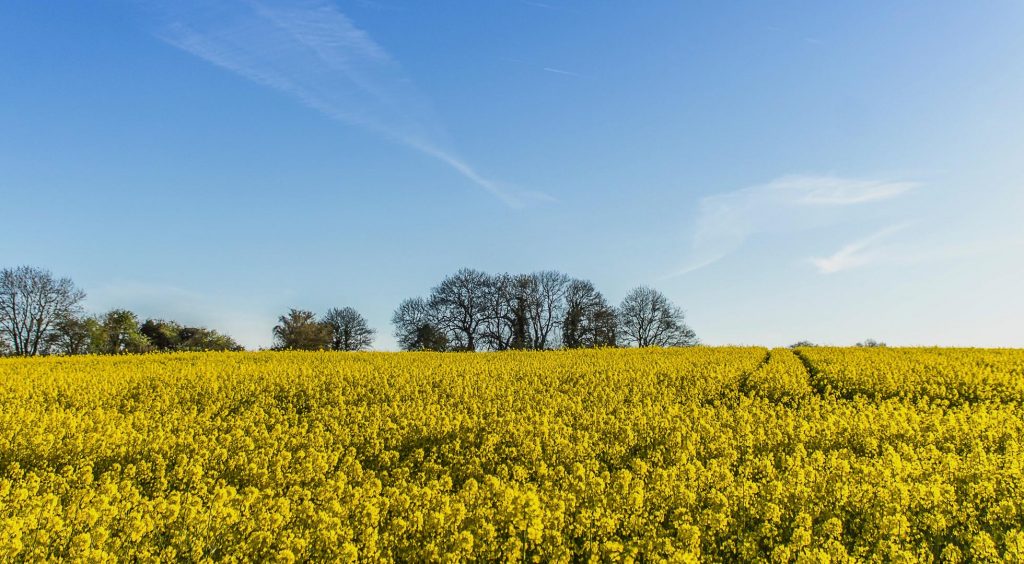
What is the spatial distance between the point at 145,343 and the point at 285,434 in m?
54.9

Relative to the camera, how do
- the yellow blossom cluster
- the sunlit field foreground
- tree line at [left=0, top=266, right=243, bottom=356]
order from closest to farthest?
1. the sunlit field foreground
2. the yellow blossom cluster
3. tree line at [left=0, top=266, right=243, bottom=356]

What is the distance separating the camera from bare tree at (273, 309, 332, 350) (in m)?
62.8

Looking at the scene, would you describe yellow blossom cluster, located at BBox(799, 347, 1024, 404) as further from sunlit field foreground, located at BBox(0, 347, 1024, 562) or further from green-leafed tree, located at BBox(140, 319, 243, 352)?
green-leafed tree, located at BBox(140, 319, 243, 352)

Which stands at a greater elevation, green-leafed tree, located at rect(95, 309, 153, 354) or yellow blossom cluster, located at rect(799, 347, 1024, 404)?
green-leafed tree, located at rect(95, 309, 153, 354)

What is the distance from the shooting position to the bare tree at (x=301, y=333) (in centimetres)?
6281

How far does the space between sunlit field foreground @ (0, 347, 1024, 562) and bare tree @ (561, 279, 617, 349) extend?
41782 millimetres

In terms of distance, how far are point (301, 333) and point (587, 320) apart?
29583mm

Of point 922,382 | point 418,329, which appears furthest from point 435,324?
point 922,382

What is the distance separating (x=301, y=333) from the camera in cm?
6331

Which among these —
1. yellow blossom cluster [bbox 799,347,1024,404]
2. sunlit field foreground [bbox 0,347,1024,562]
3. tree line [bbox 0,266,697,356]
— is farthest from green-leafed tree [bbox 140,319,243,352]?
yellow blossom cluster [bbox 799,347,1024,404]

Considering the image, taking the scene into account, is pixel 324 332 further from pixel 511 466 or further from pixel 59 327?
pixel 511 466

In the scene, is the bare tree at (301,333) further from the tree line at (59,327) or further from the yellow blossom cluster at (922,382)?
the yellow blossom cluster at (922,382)

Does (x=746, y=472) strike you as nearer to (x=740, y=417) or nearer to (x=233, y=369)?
(x=740, y=417)

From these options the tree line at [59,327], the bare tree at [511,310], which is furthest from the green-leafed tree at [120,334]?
the bare tree at [511,310]
